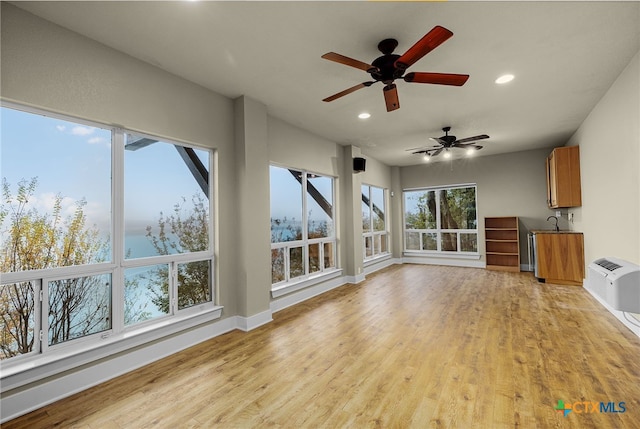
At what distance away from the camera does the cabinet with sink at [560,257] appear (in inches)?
201

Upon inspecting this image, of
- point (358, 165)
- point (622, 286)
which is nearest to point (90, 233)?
point (358, 165)

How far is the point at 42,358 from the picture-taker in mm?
2102

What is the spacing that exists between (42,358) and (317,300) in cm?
324

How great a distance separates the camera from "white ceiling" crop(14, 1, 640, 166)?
2100mm

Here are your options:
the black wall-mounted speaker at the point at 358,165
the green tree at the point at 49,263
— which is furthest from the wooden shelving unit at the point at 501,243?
the green tree at the point at 49,263

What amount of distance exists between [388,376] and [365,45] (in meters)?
2.85

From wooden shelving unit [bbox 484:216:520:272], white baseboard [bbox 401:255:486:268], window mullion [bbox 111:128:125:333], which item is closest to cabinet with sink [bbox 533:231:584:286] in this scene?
wooden shelving unit [bbox 484:216:520:272]

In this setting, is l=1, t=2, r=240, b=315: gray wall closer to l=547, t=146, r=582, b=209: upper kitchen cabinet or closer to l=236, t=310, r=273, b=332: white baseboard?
l=236, t=310, r=273, b=332: white baseboard

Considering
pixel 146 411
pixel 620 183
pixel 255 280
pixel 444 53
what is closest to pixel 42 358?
pixel 146 411

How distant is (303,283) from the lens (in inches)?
182

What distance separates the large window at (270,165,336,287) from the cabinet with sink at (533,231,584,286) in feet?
13.0

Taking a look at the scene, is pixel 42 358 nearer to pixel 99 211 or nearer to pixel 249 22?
pixel 99 211

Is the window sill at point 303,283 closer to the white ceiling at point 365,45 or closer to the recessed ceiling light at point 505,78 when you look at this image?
the white ceiling at point 365,45

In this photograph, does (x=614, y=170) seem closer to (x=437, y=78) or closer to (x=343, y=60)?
(x=437, y=78)
